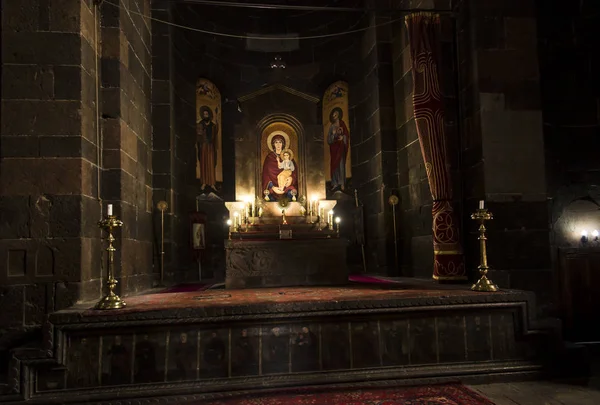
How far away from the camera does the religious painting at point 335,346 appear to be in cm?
495

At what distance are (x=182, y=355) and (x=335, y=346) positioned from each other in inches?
64.9

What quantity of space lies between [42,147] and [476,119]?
5.81 metres

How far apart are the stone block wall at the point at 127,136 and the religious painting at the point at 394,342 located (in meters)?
3.71

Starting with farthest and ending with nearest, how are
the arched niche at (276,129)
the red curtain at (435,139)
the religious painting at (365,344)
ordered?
1. the arched niche at (276,129)
2. the red curtain at (435,139)
3. the religious painting at (365,344)

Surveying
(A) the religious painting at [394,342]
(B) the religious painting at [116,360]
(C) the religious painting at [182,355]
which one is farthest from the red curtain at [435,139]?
(B) the religious painting at [116,360]

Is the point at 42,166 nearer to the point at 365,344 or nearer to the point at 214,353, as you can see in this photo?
the point at 214,353

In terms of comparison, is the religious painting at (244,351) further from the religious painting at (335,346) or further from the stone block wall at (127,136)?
the stone block wall at (127,136)

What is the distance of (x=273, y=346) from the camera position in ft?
16.1

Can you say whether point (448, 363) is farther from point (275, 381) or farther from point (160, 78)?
point (160, 78)

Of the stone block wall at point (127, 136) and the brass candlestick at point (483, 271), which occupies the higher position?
the stone block wall at point (127, 136)

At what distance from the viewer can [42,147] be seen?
5301mm

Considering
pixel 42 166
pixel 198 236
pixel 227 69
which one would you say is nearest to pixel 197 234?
pixel 198 236

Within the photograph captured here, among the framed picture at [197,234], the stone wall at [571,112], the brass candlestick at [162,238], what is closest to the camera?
the stone wall at [571,112]

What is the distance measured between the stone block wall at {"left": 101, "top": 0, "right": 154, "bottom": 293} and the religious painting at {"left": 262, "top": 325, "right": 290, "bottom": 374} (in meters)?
2.61
